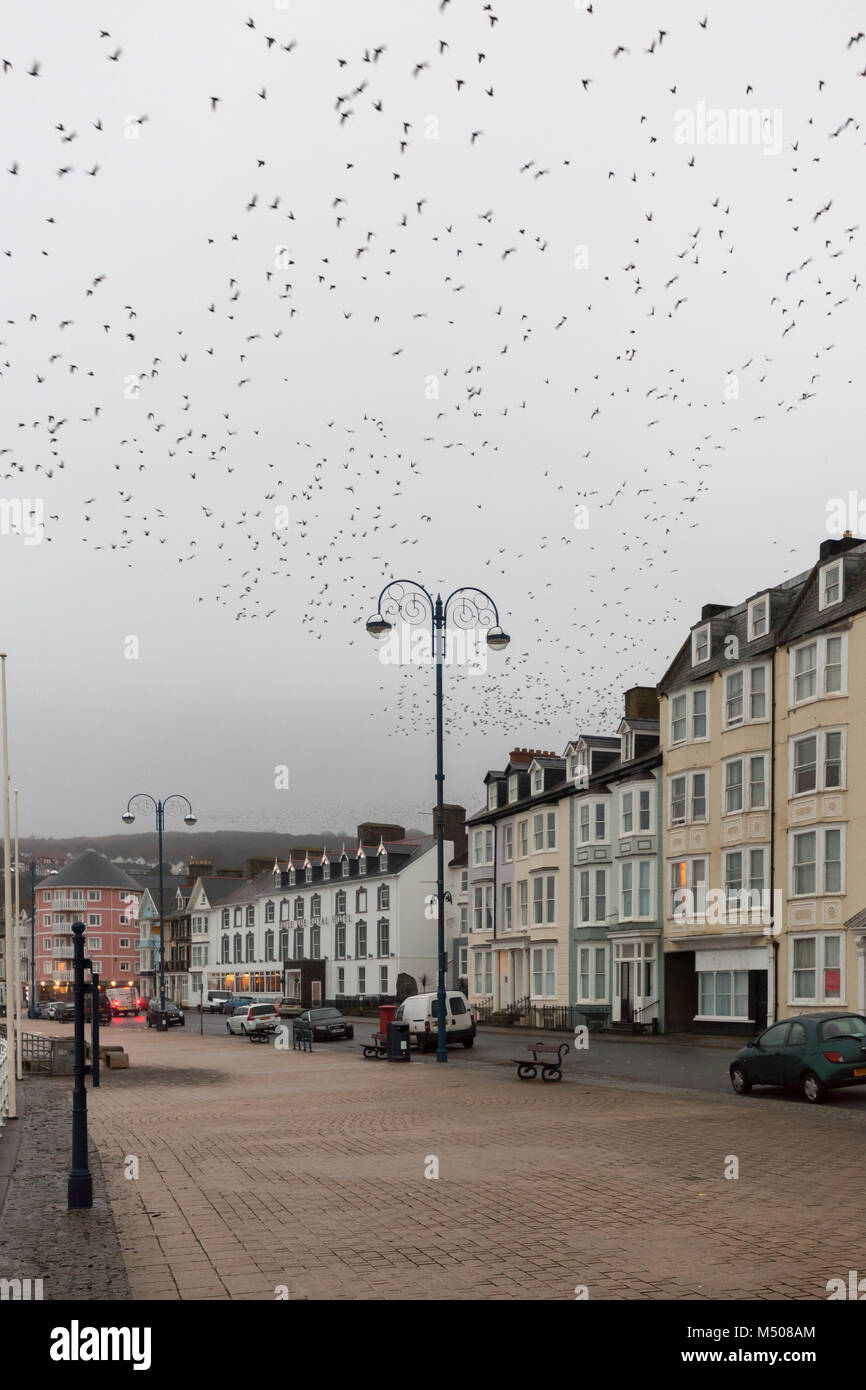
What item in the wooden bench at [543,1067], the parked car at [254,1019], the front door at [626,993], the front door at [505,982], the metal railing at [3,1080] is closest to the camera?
the metal railing at [3,1080]

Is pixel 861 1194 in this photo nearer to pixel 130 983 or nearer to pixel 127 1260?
pixel 127 1260

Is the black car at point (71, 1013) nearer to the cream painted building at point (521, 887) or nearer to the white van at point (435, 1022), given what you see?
the cream painted building at point (521, 887)

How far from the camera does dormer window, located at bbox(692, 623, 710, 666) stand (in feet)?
159

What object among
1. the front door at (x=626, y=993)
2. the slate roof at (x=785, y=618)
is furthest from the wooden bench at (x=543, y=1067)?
the front door at (x=626, y=993)

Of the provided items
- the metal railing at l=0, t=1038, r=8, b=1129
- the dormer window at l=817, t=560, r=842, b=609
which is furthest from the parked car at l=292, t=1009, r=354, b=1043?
the metal railing at l=0, t=1038, r=8, b=1129

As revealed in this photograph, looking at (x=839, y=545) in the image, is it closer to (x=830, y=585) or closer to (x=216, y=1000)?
(x=830, y=585)

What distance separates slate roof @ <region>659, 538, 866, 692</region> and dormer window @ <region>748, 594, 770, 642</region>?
0.47 ft

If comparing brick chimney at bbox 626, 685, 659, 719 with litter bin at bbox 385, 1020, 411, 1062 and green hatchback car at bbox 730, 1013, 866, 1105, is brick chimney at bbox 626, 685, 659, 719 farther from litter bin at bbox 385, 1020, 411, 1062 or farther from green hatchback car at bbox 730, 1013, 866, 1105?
green hatchback car at bbox 730, 1013, 866, 1105

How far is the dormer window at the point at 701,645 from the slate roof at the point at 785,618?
0.19 m

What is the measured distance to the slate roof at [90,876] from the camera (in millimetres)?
137250

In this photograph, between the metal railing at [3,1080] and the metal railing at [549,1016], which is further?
the metal railing at [549,1016]

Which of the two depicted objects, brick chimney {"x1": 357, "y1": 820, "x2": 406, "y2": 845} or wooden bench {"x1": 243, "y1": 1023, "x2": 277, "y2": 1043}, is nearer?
wooden bench {"x1": 243, "y1": 1023, "x2": 277, "y2": 1043}

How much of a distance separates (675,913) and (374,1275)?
4061 centimetres
